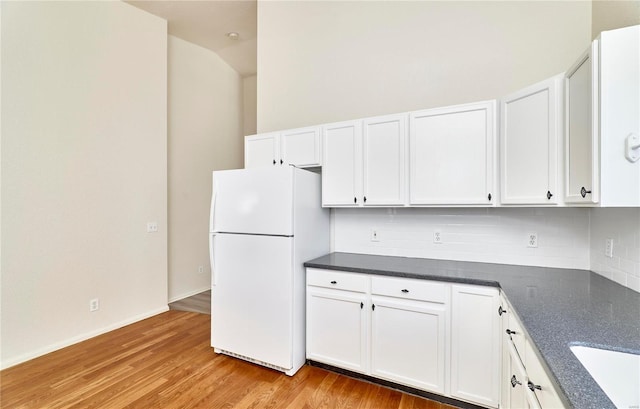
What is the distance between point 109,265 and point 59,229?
2.04 ft

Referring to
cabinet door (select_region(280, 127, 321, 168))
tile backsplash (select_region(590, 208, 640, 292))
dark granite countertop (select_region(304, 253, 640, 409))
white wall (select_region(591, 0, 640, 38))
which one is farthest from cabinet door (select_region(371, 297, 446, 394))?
white wall (select_region(591, 0, 640, 38))

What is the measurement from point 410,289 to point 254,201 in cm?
141

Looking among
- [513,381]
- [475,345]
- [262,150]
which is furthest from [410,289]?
[262,150]

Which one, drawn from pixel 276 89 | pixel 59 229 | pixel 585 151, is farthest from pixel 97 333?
pixel 585 151

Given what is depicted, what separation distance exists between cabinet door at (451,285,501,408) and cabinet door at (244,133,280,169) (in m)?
1.99

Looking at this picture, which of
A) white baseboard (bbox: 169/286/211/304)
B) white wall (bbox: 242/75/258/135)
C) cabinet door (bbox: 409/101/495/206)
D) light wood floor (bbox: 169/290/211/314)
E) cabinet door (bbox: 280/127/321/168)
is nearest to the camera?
cabinet door (bbox: 409/101/495/206)

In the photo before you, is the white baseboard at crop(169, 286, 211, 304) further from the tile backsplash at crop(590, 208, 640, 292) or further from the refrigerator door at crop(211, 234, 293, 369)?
the tile backsplash at crop(590, 208, 640, 292)

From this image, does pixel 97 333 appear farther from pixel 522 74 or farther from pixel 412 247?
pixel 522 74

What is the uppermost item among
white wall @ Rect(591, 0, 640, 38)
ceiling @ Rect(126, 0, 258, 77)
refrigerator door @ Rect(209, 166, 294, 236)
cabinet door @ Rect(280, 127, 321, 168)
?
ceiling @ Rect(126, 0, 258, 77)

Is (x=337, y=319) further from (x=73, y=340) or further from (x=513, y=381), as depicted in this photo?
(x=73, y=340)

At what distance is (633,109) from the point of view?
49.7 inches

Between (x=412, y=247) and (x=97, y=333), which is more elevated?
(x=412, y=247)

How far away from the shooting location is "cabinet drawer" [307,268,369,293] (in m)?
2.20

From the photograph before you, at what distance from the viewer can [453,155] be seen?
7.17 ft
